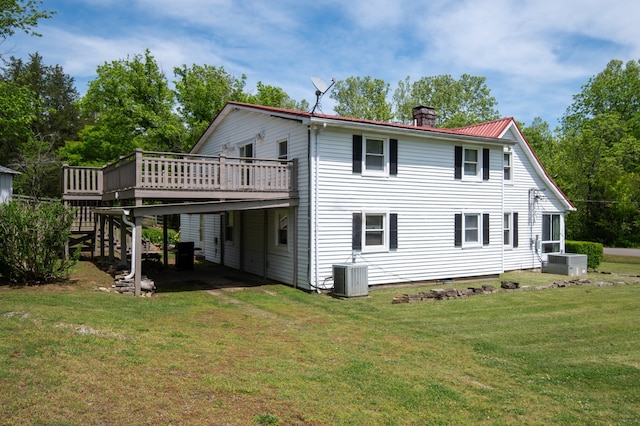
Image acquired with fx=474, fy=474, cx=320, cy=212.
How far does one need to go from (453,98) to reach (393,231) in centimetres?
4148

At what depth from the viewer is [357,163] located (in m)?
15.5

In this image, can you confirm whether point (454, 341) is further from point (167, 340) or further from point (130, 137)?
point (130, 137)

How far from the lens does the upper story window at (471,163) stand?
1792 cm

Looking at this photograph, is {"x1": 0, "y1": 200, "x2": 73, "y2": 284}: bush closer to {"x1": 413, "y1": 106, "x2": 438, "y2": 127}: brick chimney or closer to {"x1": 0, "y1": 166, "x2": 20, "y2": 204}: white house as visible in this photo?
{"x1": 0, "y1": 166, "x2": 20, "y2": 204}: white house

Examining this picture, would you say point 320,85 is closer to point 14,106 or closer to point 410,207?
point 410,207

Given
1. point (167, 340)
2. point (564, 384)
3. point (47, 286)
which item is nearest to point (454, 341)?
point (564, 384)

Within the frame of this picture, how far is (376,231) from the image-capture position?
1603cm

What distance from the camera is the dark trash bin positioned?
18844mm

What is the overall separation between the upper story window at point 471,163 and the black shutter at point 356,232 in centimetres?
478

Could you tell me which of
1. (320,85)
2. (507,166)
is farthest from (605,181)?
(320,85)

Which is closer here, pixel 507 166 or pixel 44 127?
pixel 507 166

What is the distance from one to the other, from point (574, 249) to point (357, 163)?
1458 centimetres

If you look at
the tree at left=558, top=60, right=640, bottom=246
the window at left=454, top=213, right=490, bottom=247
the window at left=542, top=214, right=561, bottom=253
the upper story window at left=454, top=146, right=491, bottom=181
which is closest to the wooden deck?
the upper story window at left=454, top=146, right=491, bottom=181

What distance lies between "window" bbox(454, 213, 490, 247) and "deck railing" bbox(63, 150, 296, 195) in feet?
22.5
